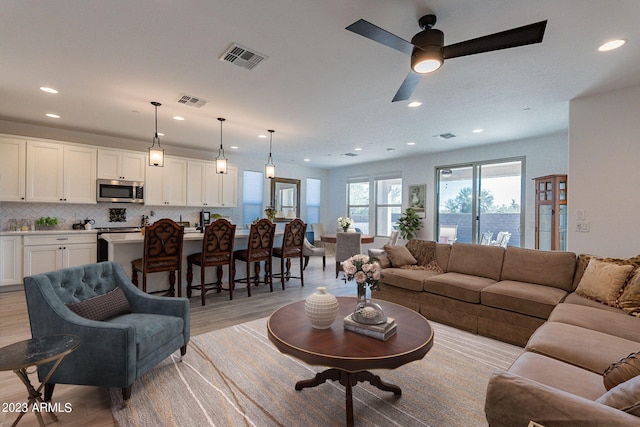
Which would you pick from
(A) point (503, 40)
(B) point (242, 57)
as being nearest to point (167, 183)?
(B) point (242, 57)

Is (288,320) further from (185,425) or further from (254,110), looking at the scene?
(254,110)

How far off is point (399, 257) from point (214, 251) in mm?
2593

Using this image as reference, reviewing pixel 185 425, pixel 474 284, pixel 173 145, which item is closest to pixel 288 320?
pixel 185 425

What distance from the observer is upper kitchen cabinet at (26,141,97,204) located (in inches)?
189

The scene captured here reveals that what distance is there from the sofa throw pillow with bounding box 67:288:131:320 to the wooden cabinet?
18.3 feet

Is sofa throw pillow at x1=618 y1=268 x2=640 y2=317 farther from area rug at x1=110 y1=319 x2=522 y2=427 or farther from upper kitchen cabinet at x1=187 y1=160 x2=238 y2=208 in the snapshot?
upper kitchen cabinet at x1=187 y1=160 x2=238 y2=208

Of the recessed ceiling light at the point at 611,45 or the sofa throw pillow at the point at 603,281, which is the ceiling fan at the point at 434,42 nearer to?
the recessed ceiling light at the point at 611,45

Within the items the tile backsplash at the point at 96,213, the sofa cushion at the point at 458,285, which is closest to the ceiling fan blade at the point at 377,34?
the sofa cushion at the point at 458,285

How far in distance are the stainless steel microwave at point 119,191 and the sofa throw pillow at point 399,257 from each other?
4881 mm

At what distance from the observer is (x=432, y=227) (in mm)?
6957

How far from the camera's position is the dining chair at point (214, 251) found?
13.0ft

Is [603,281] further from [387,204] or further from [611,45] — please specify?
[387,204]

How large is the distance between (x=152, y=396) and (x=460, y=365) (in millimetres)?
2374

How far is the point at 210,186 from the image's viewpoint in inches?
264
